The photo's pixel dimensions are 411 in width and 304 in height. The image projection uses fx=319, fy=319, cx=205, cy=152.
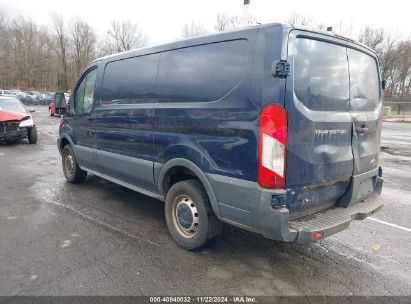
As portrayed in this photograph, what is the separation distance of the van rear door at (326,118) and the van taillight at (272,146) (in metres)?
0.07

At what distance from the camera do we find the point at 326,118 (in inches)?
121

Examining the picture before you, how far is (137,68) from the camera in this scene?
4281mm

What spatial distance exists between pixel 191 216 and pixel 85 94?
10.7 feet

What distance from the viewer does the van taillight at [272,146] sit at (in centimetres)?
273

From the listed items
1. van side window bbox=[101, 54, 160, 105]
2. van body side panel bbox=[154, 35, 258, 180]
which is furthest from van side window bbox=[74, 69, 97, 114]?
van body side panel bbox=[154, 35, 258, 180]

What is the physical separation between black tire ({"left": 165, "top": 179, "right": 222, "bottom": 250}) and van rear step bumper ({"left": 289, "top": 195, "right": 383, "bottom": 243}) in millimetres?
902

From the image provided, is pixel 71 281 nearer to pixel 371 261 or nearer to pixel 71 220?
pixel 71 220

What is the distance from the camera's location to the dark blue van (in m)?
2.78

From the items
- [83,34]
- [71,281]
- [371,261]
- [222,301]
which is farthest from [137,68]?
[83,34]

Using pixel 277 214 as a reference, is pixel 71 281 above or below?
below

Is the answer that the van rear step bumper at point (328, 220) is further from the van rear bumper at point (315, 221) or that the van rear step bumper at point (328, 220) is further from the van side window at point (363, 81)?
the van side window at point (363, 81)

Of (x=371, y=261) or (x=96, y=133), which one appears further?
(x=96, y=133)

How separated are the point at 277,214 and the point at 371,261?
61.0 inches

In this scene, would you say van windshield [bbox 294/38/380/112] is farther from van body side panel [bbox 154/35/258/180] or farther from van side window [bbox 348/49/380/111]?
van body side panel [bbox 154/35/258/180]
